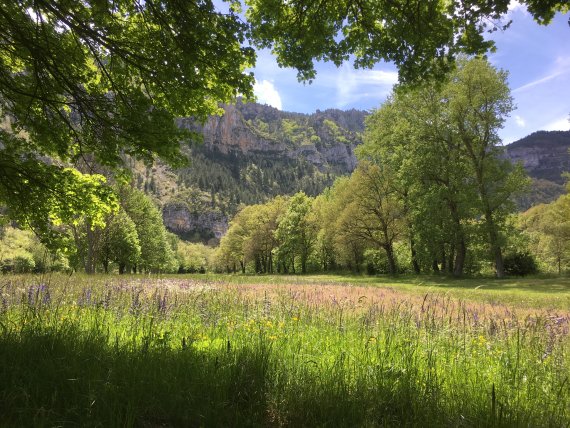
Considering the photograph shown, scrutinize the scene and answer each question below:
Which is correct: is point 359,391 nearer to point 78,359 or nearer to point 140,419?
point 140,419

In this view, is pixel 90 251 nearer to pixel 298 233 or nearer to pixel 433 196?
pixel 433 196

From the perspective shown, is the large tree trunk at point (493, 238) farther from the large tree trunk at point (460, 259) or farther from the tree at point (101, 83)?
the tree at point (101, 83)

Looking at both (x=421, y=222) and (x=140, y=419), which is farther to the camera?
(x=421, y=222)

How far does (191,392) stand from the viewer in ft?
11.9

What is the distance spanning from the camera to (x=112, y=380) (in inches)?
141

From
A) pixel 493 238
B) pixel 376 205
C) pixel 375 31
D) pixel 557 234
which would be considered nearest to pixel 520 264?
pixel 557 234

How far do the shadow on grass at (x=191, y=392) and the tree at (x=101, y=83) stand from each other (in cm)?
337

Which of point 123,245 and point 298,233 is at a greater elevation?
point 298,233

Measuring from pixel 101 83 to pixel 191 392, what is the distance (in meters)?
5.81

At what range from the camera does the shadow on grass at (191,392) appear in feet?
10.3

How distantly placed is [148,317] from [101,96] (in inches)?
167

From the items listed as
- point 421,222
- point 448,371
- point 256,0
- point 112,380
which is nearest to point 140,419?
point 112,380

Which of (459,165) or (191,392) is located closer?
(191,392)

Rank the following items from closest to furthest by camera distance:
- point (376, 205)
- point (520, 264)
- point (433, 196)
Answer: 1. point (433, 196)
2. point (520, 264)
3. point (376, 205)
